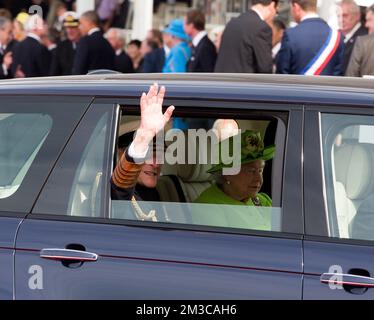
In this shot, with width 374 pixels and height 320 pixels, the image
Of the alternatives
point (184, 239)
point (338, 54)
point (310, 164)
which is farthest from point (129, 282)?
point (338, 54)

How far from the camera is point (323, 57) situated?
29.4ft

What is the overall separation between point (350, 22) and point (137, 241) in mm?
6798

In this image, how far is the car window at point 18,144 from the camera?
4164mm

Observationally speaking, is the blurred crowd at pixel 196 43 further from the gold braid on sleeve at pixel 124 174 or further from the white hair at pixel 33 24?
the gold braid on sleeve at pixel 124 174

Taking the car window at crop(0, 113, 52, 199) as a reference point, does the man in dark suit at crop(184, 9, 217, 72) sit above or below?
above

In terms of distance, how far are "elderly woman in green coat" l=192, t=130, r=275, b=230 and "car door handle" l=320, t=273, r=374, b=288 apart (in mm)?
322

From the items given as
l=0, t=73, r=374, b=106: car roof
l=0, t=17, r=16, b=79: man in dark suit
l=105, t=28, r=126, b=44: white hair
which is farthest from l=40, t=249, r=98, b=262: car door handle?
l=105, t=28, r=126, b=44: white hair

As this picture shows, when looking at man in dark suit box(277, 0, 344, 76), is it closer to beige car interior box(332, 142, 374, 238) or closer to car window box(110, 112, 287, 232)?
car window box(110, 112, 287, 232)

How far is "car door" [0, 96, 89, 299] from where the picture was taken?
13.2ft

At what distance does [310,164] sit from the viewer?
12.6ft

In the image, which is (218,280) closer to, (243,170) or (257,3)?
(243,170)

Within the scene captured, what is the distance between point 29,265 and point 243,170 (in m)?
1.09

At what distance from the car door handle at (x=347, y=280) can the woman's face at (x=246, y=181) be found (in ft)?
2.75

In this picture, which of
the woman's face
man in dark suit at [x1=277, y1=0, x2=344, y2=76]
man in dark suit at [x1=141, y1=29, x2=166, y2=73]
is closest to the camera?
the woman's face
